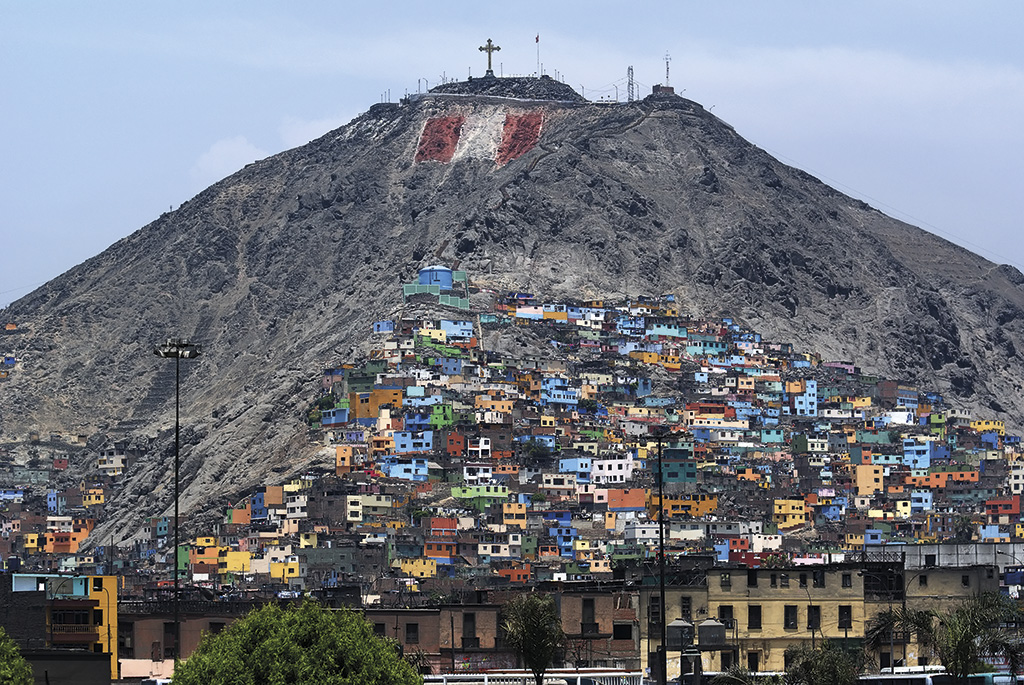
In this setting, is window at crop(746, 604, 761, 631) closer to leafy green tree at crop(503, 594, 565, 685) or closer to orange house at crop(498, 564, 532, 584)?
leafy green tree at crop(503, 594, 565, 685)

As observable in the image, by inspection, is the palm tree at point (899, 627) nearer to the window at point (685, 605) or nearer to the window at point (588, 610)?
the window at point (685, 605)

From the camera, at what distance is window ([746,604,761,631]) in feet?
282

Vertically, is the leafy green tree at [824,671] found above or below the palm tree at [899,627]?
below

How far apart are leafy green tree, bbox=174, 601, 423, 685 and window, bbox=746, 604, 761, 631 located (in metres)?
35.5

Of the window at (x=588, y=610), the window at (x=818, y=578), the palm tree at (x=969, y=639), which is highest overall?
the window at (x=818, y=578)

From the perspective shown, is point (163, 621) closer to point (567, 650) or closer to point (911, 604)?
point (567, 650)

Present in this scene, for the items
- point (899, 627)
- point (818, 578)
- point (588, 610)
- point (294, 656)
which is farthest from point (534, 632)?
point (818, 578)

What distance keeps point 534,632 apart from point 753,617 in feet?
68.4

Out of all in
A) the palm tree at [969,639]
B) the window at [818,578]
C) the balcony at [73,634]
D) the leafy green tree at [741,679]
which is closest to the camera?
the leafy green tree at [741,679]

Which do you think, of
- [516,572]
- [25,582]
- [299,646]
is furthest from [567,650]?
[516,572]

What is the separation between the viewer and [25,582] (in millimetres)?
76625

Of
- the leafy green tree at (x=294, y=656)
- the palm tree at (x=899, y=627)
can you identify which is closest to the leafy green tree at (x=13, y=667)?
the leafy green tree at (x=294, y=656)

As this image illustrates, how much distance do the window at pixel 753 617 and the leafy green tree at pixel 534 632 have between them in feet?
58.6

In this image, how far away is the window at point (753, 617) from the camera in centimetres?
8588
